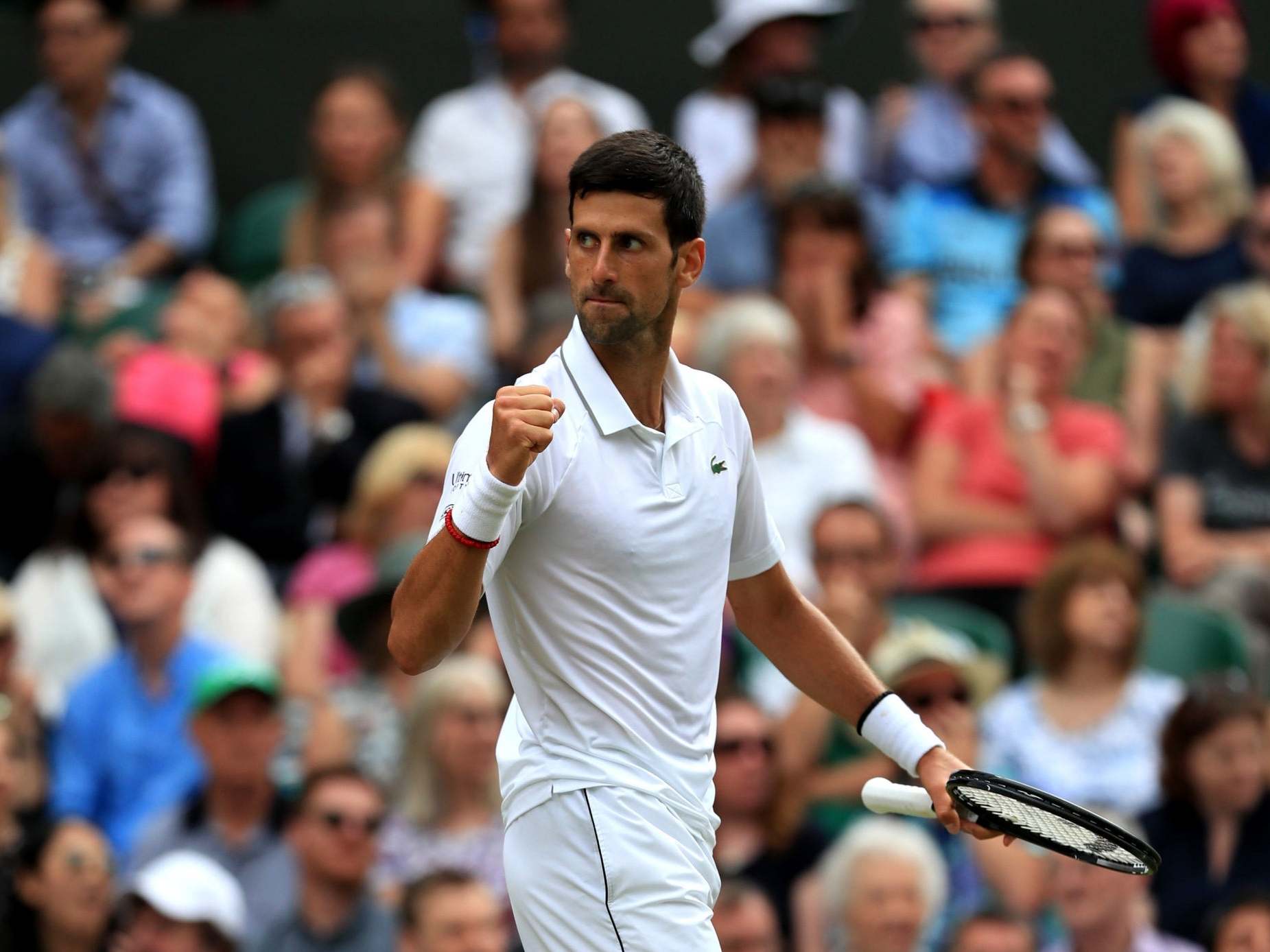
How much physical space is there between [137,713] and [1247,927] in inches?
128

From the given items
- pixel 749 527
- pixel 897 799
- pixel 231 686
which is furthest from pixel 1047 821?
pixel 231 686

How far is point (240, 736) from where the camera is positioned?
6.63 metres

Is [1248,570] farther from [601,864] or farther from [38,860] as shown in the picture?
[601,864]

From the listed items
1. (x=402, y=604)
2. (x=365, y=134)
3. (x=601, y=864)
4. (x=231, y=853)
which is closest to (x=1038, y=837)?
(x=601, y=864)

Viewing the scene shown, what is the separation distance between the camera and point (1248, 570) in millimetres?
7582

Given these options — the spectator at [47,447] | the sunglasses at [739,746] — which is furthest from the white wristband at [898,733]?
the spectator at [47,447]

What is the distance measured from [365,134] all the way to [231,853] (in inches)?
127

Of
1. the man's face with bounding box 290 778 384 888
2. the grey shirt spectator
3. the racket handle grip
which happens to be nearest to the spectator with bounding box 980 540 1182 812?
the man's face with bounding box 290 778 384 888

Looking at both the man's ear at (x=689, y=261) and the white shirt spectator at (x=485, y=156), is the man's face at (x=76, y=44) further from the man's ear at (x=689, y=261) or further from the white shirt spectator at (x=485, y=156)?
the man's ear at (x=689, y=261)

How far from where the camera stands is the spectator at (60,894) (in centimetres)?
632

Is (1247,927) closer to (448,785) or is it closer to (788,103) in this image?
(448,785)

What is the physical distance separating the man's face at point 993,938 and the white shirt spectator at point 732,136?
13.0 ft

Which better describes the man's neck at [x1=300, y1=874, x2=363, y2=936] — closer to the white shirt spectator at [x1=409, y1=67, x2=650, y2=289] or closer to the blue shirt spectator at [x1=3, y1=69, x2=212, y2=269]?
the white shirt spectator at [x1=409, y1=67, x2=650, y2=289]

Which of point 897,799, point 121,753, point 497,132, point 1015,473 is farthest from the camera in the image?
point 497,132
